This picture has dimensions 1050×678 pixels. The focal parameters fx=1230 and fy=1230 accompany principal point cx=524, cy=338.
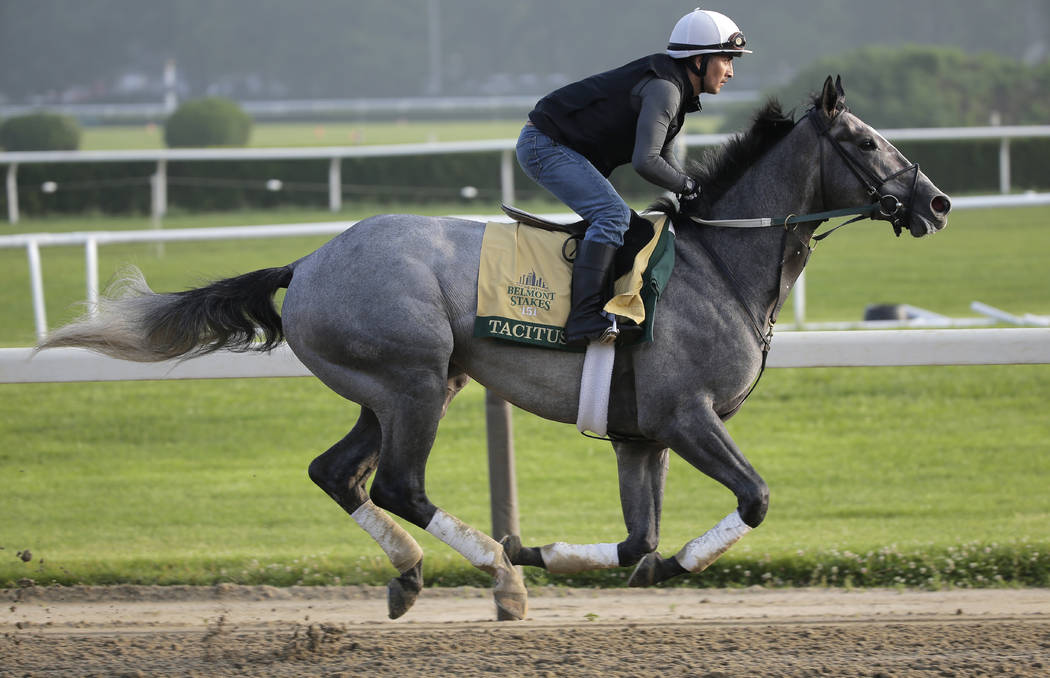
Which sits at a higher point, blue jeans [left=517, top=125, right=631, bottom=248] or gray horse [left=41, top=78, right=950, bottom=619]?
blue jeans [left=517, top=125, right=631, bottom=248]

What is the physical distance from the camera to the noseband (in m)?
3.61

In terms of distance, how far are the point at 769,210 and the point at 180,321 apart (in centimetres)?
183

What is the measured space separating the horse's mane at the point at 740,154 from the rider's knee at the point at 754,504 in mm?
868

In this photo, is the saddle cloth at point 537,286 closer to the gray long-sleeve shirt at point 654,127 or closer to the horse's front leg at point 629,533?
the gray long-sleeve shirt at point 654,127

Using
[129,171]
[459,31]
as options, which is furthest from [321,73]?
[129,171]

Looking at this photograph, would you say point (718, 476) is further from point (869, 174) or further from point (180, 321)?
point (180, 321)

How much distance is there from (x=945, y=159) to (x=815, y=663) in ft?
49.7

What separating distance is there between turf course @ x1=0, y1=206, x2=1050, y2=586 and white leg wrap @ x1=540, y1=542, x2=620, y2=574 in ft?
2.85

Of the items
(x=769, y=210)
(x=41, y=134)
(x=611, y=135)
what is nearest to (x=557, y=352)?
(x=611, y=135)

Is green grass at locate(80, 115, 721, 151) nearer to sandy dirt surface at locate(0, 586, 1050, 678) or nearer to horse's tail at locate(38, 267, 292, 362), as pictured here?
sandy dirt surface at locate(0, 586, 1050, 678)

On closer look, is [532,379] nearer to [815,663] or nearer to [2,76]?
[815,663]

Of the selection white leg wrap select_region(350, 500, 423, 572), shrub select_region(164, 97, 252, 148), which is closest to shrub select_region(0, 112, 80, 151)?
shrub select_region(164, 97, 252, 148)

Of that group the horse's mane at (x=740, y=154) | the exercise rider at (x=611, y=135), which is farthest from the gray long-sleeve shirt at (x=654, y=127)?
the horse's mane at (x=740, y=154)

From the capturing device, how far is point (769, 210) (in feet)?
12.1
